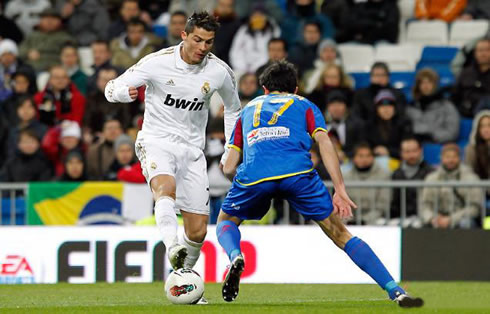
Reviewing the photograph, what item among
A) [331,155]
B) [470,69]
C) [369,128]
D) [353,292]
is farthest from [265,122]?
[470,69]

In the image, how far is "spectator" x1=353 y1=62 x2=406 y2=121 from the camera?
1733 centimetres

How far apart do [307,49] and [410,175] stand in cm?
398

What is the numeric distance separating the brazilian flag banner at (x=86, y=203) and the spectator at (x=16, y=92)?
324 cm

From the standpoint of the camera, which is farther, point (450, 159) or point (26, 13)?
point (26, 13)

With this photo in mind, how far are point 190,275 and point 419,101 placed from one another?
8466mm

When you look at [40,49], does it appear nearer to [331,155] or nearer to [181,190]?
[181,190]

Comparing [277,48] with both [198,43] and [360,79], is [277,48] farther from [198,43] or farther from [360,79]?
[198,43]

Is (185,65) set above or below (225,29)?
below

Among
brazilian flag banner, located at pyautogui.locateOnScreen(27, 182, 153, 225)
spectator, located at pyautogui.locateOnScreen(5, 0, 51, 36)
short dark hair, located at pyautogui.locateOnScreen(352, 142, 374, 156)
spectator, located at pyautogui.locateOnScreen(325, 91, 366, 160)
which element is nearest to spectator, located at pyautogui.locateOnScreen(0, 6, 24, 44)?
spectator, located at pyautogui.locateOnScreen(5, 0, 51, 36)

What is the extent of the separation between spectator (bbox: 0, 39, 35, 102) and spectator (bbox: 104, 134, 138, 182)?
2.98 metres

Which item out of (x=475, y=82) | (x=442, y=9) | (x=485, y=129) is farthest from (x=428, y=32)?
(x=485, y=129)

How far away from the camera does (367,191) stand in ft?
48.9

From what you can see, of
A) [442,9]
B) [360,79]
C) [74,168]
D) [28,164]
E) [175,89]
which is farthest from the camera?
[442,9]

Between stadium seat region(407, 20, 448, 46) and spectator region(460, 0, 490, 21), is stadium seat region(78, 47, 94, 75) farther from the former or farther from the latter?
spectator region(460, 0, 490, 21)
